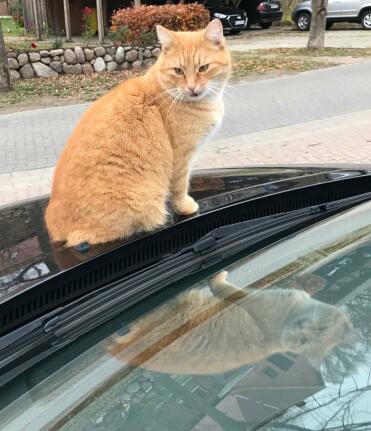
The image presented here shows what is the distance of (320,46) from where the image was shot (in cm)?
1734

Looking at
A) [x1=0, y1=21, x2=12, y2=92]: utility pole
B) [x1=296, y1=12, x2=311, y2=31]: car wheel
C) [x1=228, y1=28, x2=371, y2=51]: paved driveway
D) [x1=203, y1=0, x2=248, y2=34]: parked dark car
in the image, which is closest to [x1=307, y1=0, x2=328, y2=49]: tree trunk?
[x1=228, y1=28, x2=371, y2=51]: paved driveway

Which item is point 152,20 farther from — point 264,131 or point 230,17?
point 230,17

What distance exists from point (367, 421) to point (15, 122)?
9.66 metres

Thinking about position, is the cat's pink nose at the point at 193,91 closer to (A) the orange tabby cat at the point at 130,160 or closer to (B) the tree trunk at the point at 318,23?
(A) the orange tabby cat at the point at 130,160

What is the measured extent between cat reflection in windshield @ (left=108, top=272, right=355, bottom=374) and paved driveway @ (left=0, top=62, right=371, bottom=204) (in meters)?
4.56

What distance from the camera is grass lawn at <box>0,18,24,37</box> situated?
2655cm

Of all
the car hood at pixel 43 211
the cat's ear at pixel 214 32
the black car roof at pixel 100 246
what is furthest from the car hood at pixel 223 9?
the black car roof at pixel 100 246

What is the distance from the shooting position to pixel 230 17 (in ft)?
79.8

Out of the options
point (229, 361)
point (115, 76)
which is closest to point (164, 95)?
point (229, 361)

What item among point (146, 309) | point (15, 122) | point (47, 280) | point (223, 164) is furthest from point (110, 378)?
point (15, 122)

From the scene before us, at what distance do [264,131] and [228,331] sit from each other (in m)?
7.73

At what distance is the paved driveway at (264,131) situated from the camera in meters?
7.31

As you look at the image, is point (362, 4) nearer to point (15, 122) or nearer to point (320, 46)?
point (320, 46)

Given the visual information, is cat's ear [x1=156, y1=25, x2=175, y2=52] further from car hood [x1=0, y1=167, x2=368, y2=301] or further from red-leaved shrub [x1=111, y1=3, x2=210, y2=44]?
red-leaved shrub [x1=111, y1=3, x2=210, y2=44]
